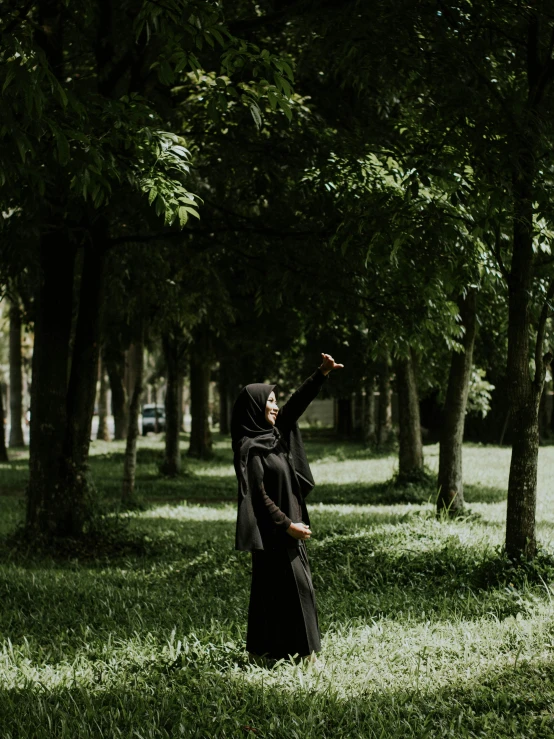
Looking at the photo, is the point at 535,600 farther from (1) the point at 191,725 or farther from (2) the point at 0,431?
(2) the point at 0,431

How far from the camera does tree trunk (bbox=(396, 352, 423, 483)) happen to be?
17.0 m

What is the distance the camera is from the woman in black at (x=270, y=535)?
5.39 m

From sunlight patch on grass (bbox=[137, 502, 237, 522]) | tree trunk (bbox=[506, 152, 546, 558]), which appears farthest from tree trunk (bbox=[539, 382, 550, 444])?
tree trunk (bbox=[506, 152, 546, 558])

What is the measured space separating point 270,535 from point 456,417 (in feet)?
25.6

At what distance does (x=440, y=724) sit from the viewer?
461 cm

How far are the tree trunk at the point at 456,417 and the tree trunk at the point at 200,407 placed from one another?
11577 millimetres

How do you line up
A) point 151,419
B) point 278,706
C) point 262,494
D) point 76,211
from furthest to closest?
point 151,419
point 76,211
point 262,494
point 278,706

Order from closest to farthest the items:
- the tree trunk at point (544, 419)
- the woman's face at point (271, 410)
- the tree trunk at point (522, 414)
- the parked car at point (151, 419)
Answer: the woman's face at point (271, 410), the tree trunk at point (522, 414), the tree trunk at point (544, 419), the parked car at point (151, 419)

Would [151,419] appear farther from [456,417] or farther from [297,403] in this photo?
[297,403]

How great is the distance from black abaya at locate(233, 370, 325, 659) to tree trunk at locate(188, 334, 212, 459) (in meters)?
18.0

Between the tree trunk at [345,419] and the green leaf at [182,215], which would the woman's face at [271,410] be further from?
the tree trunk at [345,419]

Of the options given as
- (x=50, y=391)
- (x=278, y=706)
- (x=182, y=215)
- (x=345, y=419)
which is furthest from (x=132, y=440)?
(x=345, y=419)

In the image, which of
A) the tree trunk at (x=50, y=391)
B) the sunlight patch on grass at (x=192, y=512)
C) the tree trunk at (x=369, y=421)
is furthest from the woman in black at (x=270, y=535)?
the tree trunk at (x=369, y=421)

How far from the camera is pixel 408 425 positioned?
17.1 meters
